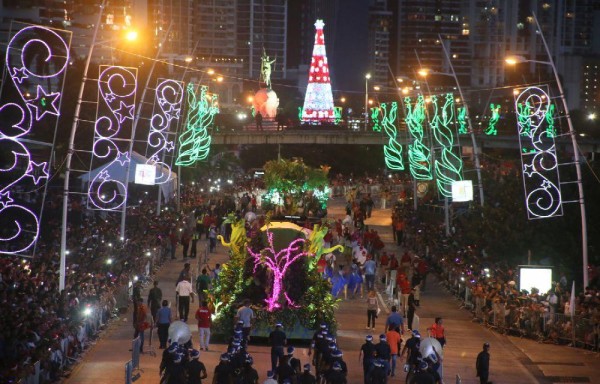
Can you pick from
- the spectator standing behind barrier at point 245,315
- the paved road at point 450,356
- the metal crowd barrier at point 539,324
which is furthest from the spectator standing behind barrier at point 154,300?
the metal crowd barrier at point 539,324

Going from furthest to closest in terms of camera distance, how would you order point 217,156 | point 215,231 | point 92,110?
point 217,156 < point 92,110 < point 215,231

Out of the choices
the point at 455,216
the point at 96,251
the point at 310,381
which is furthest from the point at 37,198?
the point at 310,381

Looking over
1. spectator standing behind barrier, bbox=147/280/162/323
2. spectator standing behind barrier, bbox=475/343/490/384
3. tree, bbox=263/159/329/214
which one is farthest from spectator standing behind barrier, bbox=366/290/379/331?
tree, bbox=263/159/329/214

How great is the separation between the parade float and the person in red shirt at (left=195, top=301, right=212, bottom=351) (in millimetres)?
926

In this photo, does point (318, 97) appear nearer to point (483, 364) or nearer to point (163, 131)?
point (163, 131)

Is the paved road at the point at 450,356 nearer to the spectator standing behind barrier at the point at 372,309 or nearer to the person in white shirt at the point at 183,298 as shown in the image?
the spectator standing behind barrier at the point at 372,309

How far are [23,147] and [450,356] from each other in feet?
30.8

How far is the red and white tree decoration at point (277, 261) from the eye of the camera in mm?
25406

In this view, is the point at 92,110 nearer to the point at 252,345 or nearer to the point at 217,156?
the point at 217,156

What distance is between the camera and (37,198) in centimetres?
4150

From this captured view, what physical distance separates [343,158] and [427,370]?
91.8 m

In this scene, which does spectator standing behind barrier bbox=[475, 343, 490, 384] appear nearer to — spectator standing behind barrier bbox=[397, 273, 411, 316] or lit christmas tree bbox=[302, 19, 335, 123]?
spectator standing behind barrier bbox=[397, 273, 411, 316]

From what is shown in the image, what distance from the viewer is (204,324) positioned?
24328mm

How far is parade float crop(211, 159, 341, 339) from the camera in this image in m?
25.3
